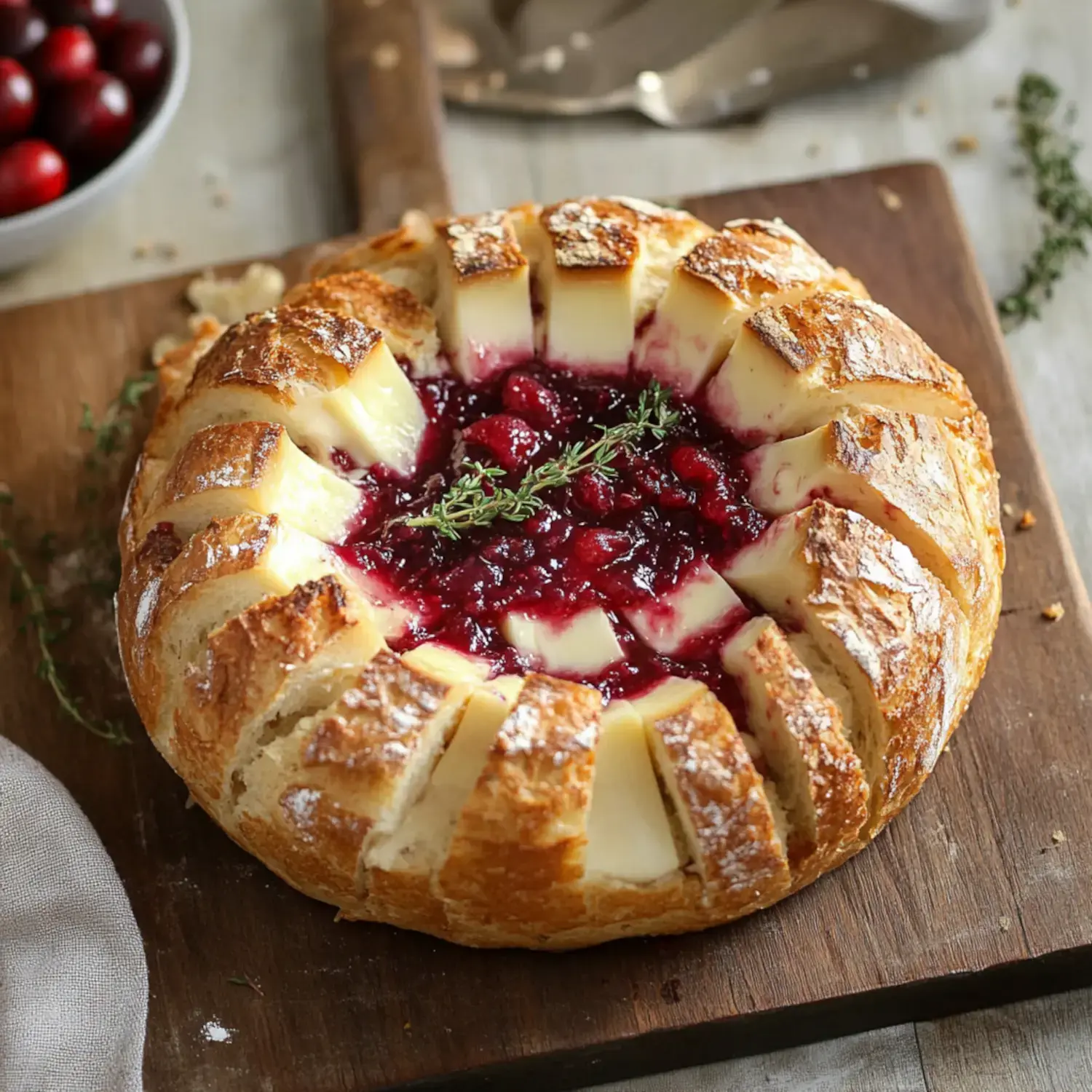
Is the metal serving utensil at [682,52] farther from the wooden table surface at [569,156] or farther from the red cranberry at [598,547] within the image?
the red cranberry at [598,547]

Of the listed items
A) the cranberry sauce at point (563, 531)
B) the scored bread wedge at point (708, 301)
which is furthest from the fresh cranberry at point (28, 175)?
the scored bread wedge at point (708, 301)

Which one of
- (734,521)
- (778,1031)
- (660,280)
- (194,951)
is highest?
(660,280)

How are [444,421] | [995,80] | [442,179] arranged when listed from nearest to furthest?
[444,421]
[442,179]
[995,80]

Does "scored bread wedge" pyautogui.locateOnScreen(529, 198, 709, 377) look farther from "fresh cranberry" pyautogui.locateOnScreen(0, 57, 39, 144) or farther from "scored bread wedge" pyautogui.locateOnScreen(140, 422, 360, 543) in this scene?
"fresh cranberry" pyautogui.locateOnScreen(0, 57, 39, 144)

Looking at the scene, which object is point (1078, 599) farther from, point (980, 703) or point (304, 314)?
point (304, 314)

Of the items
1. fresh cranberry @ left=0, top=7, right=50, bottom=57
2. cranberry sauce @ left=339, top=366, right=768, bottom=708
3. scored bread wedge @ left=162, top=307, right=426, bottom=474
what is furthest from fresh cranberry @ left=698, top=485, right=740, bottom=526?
fresh cranberry @ left=0, top=7, right=50, bottom=57

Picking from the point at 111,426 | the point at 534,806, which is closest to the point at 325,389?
the point at 111,426

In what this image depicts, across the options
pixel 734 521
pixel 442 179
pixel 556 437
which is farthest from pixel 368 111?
pixel 734 521
